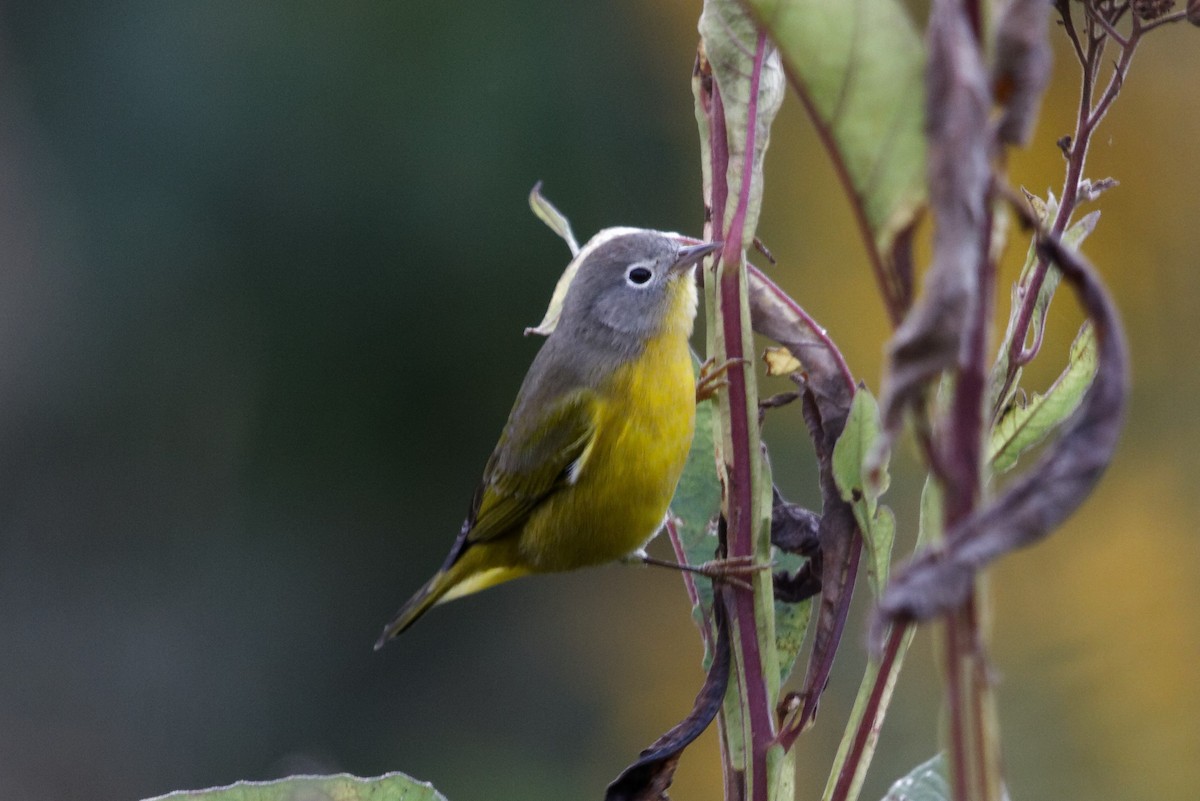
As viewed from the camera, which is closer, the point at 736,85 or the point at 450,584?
the point at 736,85


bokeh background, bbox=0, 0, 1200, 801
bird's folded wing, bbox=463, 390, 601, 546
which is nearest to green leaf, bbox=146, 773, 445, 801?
bird's folded wing, bbox=463, 390, 601, 546

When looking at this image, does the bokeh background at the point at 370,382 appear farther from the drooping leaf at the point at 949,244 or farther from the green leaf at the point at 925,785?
the drooping leaf at the point at 949,244

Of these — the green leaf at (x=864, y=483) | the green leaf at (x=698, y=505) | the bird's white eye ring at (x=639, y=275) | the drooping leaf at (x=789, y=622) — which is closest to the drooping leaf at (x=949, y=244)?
the green leaf at (x=864, y=483)

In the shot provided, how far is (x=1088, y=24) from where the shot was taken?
1.29 meters

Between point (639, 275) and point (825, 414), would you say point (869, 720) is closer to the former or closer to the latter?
point (825, 414)

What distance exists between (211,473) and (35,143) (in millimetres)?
→ 1483

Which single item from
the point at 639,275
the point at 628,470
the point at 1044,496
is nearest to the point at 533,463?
the point at 628,470

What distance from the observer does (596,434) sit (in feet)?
9.34

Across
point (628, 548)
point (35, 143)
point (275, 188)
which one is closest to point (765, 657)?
point (628, 548)

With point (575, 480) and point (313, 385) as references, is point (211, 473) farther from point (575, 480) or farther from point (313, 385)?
point (575, 480)

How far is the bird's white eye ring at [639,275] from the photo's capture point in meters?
2.95

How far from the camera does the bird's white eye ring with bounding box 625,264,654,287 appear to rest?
9.67 feet

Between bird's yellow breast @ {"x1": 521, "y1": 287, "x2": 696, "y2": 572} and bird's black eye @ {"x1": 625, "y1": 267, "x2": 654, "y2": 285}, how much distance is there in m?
0.09

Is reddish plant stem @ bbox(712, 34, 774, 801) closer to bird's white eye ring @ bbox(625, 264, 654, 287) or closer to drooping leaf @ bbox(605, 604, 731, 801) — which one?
drooping leaf @ bbox(605, 604, 731, 801)
